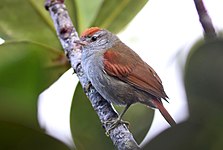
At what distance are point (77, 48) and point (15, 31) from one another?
349 mm

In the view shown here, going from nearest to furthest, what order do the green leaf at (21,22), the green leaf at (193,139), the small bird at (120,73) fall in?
1. the green leaf at (193,139)
2. the green leaf at (21,22)
3. the small bird at (120,73)

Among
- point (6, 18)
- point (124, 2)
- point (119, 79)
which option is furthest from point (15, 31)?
point (119, 79)

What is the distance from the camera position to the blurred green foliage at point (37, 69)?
1.02 feet

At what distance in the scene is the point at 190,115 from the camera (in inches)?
9.5

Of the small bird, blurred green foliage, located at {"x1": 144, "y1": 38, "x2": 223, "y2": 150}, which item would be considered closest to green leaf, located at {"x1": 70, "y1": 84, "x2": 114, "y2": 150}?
blurred green foliage, located at {"x1": 144, "y1": 38, "x2": 223, "y2": 150}

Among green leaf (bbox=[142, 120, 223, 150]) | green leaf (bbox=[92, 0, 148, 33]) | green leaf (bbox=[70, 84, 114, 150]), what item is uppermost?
green leaf (bbox=[92, 0, 148, 33])

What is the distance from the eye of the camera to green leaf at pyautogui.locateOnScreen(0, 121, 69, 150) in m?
0.27

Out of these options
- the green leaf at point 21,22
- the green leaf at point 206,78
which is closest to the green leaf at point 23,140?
the green leaf at point 206,78

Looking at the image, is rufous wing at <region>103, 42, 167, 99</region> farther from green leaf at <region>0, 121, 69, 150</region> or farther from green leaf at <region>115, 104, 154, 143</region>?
green leaf at <region>0, 121, 69, 150</region>

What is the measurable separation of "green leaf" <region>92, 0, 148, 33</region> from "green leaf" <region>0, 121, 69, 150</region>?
618 mm

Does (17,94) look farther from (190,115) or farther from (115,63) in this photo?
(115,63)

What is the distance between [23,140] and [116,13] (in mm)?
685

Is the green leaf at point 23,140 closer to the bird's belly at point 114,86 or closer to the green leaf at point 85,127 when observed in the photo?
the green leaf at point 85,127

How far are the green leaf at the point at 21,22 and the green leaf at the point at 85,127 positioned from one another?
0.20 meters
